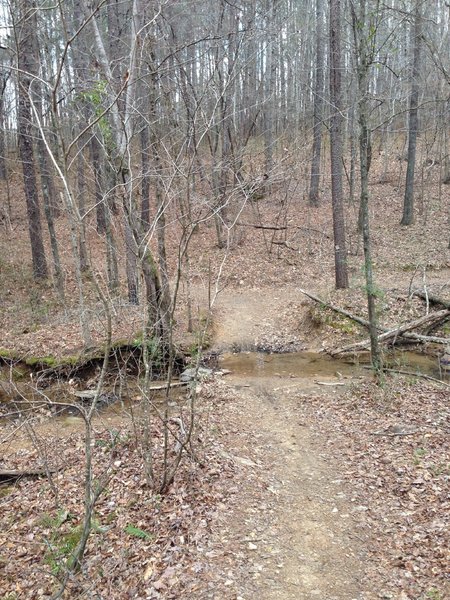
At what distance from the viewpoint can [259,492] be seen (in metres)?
5.64

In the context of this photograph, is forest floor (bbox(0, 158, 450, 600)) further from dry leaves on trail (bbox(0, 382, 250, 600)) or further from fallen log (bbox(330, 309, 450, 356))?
fallen log (bbox(330, 309, 450, 356))

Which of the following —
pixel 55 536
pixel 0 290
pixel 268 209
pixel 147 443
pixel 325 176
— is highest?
pixel 325 176

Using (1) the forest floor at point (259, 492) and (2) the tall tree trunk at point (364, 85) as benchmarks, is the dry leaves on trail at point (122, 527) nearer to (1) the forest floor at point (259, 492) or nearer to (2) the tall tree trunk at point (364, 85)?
(1) the forest floor at point (259, 492)

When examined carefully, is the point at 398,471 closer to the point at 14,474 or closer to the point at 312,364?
the point at 312,364

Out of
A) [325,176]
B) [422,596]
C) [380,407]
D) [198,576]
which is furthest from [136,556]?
[325,176]

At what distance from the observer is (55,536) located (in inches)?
202

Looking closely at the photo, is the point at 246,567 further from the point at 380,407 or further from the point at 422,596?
the point at 380,407

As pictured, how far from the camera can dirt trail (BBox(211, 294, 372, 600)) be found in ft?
14.1

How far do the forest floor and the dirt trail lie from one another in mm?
16

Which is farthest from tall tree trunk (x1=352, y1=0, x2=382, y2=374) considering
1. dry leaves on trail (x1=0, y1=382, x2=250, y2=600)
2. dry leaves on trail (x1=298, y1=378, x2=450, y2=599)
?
dry leaves on trail (x1=0, y1=382, x2=250, y2=600)

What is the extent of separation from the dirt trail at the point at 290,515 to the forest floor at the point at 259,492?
0.02m

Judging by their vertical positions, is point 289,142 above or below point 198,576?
above

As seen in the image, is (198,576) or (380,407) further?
(380,407)

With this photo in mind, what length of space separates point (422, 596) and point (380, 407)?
3.96 metres
